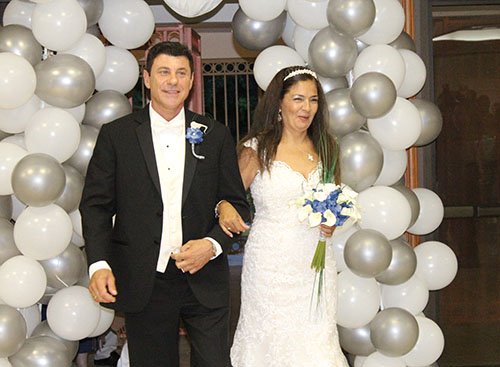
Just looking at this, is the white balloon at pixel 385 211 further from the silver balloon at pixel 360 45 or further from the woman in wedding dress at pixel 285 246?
the silver balloon at pixel 360 45

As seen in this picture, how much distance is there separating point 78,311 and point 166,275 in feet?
3.73

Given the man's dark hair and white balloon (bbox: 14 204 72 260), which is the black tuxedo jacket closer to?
the man's dark hair

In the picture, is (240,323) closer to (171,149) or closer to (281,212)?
(281,212)

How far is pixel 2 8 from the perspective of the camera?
436 centimetres

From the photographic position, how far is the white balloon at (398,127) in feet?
12.1

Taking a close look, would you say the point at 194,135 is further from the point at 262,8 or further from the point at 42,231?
the point at 262,8

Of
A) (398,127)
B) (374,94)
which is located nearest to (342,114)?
(374,94)

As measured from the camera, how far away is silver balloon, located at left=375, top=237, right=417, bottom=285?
376 cm

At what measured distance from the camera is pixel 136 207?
8.44 feet

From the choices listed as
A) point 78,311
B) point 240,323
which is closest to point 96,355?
point 78,311

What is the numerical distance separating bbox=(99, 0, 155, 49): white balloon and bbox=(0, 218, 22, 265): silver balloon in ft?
4.10

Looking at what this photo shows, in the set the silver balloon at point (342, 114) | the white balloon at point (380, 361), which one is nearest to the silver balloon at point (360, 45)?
the silver balloon at point (342, 114)

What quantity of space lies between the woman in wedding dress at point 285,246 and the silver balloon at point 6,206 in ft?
4.52

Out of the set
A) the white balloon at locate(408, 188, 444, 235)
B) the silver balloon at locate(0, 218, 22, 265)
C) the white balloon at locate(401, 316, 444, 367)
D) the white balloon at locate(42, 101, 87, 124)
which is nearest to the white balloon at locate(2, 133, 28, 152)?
the white balloon at locate(42, 101, 87, 124)
